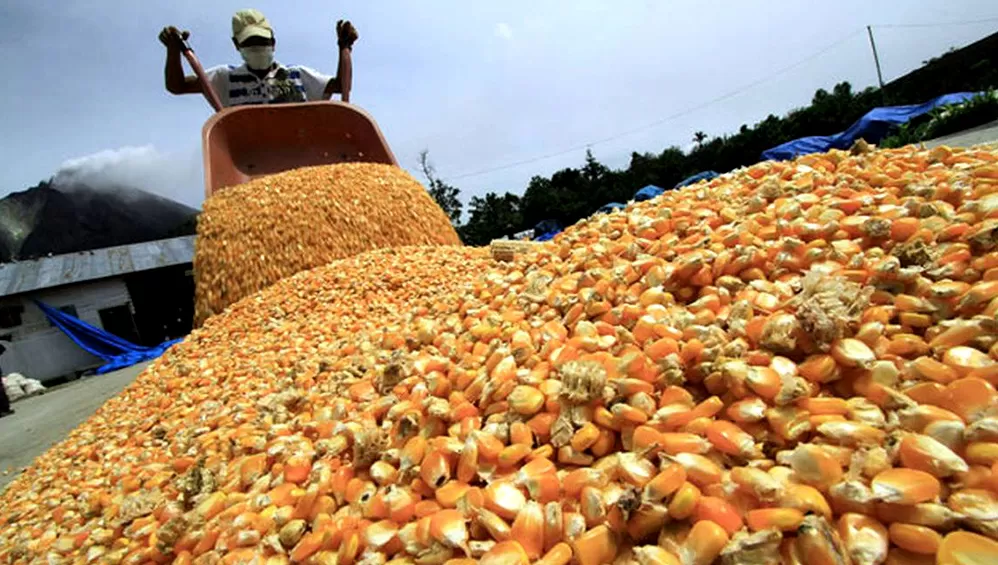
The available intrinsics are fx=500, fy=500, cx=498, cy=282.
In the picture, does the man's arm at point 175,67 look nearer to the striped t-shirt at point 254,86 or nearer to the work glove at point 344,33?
the striped t-shirt at point 254,86

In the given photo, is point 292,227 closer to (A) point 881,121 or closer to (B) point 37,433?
(B) point 37,433

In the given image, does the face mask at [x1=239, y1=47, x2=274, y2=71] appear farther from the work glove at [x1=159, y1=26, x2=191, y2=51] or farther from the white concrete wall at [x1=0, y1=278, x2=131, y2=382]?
the white concrete wall at [x1=0, y1=278, x2=131, y2=382]

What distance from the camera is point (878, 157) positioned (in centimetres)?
258

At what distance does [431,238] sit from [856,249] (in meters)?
4.79

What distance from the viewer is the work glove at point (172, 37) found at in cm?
605

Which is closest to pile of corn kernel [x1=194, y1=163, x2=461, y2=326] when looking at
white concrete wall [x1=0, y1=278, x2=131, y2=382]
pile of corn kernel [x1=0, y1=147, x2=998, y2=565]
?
pile of corn kernel [x1=0, y1=147, x2=998, y2=565]

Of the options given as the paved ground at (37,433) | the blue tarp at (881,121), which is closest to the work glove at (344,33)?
the paved ground at (37,433)

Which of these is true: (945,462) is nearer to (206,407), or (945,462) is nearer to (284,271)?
(206,407)

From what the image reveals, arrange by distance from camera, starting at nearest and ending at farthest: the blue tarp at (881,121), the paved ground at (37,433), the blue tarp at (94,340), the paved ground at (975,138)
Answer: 1. the paved ground at (37,433)
2. the paved ground at (975,138)
3. the blue tarp at (94,340)
4. the blue tarp at (881,121)

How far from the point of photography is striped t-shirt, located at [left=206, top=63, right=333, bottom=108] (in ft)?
22.4

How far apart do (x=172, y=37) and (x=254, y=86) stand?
1105 mm

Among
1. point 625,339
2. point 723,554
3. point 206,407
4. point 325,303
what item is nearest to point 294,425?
point 206,407

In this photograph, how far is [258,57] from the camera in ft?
22.4

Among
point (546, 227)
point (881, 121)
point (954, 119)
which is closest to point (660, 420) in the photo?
point (954, 119)
